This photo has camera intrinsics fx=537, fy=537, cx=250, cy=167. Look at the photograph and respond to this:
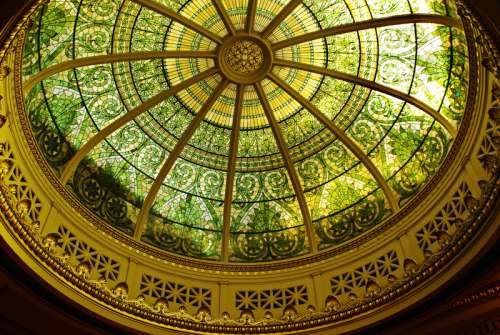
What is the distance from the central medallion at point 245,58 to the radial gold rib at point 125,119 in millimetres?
494

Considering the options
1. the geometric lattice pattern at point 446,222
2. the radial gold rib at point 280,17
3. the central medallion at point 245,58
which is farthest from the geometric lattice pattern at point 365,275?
the radial gold rib at point 280,17

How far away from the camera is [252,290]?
15.4 meters

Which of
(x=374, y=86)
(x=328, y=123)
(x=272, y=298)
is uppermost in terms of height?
(x=374, y=86)

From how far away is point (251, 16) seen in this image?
49.2 feet

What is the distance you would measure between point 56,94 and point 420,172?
10.3 metres

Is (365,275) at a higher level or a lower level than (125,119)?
lower

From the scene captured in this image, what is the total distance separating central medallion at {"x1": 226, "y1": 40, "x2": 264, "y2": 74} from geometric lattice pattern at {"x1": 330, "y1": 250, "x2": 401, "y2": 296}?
21.7 ft

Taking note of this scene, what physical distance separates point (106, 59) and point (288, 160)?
616 centimetres

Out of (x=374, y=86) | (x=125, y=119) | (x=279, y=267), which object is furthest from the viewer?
(x=279, y=267)

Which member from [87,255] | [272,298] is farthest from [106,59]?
[272,298]

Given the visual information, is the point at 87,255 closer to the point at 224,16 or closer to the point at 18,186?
the point at 18,186

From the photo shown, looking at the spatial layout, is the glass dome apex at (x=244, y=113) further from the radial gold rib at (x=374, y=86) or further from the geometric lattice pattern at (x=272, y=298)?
the geometric lattice pattern at (x=272, y=298)

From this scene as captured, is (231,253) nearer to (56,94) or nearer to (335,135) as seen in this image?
(335,135)

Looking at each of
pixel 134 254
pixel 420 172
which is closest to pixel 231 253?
pixel 134 254
